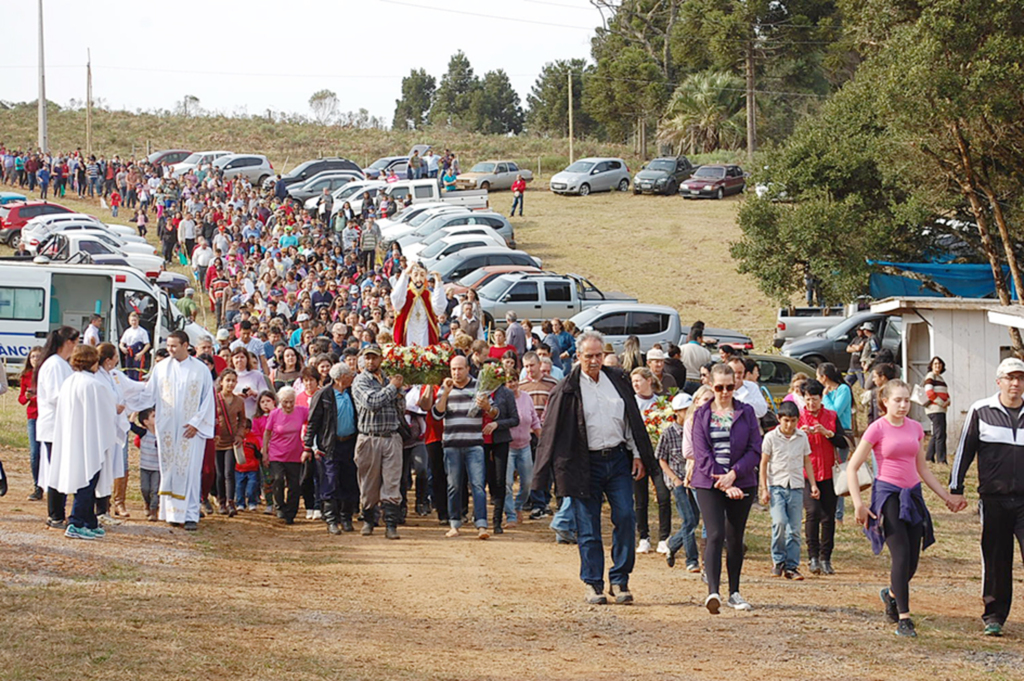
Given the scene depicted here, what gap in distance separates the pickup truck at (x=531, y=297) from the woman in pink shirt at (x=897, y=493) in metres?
18.9

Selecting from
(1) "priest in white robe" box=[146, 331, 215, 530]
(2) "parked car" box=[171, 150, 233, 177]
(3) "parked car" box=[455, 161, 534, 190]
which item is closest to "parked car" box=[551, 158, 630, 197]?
(3) "parked car" box=[455, 161, 534, 190]

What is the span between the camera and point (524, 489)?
46.5ft

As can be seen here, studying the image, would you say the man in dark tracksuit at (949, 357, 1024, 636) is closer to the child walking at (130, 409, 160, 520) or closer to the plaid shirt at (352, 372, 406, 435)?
the plaid shirt at (352, 372, 406, 435)

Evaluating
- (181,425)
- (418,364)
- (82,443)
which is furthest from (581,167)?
(82,443)

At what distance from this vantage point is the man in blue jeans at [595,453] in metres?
9.09

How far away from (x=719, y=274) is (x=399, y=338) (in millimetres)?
22740

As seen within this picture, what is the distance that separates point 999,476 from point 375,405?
6.15m

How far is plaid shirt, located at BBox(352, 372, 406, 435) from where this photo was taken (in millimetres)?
12586

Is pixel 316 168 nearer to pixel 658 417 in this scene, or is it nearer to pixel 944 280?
pixel 944 280

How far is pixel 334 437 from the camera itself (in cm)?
1288

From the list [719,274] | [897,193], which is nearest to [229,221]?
[719,274]

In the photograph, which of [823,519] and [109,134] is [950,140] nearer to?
[823,519]

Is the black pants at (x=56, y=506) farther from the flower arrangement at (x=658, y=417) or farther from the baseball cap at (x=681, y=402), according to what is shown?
the baseball cap at (x=681, y=402)

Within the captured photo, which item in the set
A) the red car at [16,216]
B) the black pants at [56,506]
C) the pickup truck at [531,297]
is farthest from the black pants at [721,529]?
the red car at [16,216]
